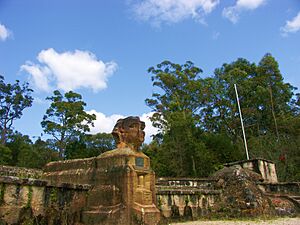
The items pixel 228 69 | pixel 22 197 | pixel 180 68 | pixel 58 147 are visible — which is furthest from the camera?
pixel 228 69

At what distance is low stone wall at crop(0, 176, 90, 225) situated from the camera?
517 centimetres

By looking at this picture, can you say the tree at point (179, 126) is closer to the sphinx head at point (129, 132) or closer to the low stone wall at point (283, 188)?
the low stone wall at point (283, 188)

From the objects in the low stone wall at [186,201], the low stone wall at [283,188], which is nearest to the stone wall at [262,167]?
the low stone wall at [283,188]

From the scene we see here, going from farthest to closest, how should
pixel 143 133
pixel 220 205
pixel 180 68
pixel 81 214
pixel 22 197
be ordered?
pixel 180 68 < pixel 220 205 < pixel 143 133 < pixel 81 214 < pixel 22 197

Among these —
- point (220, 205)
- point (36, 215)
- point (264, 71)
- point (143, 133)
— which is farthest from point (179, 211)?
point (264, 71)

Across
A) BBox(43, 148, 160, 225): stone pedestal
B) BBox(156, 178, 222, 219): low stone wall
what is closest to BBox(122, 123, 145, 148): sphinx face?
BBox(43, 148, 160, 225): stone pedestal

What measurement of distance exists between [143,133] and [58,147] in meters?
21.3

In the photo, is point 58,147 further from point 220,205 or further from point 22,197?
point 22,197

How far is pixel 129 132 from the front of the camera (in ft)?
24.3

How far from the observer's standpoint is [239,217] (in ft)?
29.4

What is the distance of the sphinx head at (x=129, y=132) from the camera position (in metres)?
7.33

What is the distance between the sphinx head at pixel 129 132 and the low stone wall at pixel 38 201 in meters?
1.45

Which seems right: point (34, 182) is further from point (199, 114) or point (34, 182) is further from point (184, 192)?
point (199, 114)

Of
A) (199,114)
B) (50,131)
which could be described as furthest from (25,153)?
(199,114)
